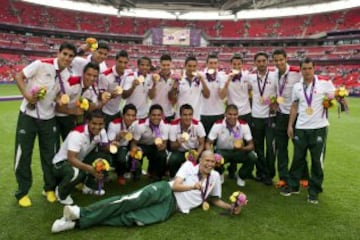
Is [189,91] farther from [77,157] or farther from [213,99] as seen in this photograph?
[77,157]


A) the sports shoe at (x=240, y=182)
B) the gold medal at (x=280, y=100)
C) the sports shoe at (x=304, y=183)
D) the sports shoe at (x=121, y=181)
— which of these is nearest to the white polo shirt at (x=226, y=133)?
the sports shoe at (x=240, y=182)

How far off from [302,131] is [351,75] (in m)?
38.2

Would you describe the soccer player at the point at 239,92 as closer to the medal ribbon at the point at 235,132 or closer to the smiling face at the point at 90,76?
the medal ribbon at the point at 235,132

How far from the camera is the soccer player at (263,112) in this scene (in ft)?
18.4

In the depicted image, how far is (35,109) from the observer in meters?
4.43

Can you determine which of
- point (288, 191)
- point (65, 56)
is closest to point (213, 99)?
point (288, 191)

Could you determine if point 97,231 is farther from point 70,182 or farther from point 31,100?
point 31,100

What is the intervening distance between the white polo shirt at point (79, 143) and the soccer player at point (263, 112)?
2.76 m

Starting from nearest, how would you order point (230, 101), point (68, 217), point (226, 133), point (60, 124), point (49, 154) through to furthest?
point (68, 217) < point (49, 154) < point (60, 124) < point (226, 133) < point (230, 101)

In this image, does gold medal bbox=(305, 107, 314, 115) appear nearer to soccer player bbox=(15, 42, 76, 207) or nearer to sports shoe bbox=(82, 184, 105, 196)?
sports shoe bbox=(82, 184, 105, 196)

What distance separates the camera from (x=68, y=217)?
12.0ft

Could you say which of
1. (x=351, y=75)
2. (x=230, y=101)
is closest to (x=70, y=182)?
(x=230, y=101)

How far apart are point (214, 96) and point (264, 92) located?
97cm

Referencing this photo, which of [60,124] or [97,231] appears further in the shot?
[60,124]
